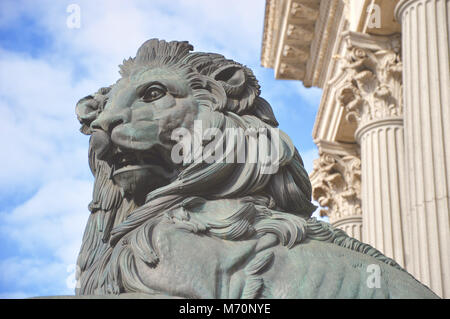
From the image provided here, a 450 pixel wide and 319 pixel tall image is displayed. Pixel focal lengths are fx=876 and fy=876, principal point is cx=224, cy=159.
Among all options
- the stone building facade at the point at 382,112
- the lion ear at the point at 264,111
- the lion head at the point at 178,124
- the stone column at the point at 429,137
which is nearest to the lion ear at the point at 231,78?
the lion head at the point at 178,124

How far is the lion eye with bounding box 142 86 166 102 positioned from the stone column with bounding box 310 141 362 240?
694 inches

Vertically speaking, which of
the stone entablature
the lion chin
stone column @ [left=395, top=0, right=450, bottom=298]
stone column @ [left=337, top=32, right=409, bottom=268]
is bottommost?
the lion chin

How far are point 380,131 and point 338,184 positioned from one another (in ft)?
19.2

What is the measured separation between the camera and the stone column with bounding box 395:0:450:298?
9664 millimetres

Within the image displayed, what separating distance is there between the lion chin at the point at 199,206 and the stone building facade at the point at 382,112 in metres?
6.18

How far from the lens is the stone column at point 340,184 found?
21077 mm

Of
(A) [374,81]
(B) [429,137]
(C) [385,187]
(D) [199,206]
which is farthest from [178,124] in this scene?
(A) [374,81]

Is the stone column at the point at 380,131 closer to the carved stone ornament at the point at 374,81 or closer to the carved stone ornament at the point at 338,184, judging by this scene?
the carved stone ornament at the point at 374,81

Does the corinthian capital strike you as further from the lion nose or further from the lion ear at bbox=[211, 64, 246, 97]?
the lion nose

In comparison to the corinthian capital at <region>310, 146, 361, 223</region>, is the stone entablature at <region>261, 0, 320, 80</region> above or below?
above

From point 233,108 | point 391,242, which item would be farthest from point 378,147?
point 233,108

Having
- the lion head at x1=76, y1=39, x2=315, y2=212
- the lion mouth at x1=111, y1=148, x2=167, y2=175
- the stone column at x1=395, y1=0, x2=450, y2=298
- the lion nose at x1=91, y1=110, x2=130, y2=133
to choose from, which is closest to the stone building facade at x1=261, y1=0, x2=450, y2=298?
the stone column at x1=395, y1=0, x2=450, y2=298

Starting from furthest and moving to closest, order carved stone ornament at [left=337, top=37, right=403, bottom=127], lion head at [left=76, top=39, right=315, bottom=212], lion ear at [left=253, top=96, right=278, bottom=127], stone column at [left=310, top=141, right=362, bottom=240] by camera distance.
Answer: stone column at [left=310, top=141, right=362, bottom=240]
carved stone ornament at [left=337, top=37, right=403, bottom=127]
lion ear at [left=253, top=96, right=278, bottom=127]
lion head at [left=76, top=39, right=315, bottom=212]

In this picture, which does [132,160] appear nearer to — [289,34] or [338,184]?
[338,184]
